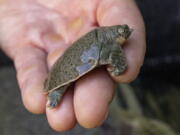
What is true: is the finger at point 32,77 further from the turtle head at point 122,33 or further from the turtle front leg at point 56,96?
the turtle head at point 122,33

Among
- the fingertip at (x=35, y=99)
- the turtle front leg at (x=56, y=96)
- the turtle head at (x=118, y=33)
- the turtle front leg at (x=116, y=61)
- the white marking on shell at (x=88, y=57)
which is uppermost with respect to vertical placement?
the turtle head at (x=118, y=33)

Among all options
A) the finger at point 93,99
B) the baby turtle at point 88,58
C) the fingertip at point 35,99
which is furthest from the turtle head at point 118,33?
the fingertip at point 35,99

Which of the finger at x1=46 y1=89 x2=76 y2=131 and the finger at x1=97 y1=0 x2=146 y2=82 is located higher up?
the finger at x1=97 y1=0 x2=146 y2=82

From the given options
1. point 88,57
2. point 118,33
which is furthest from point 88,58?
point 118,33

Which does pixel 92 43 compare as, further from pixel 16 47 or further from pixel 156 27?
pixel 156 27

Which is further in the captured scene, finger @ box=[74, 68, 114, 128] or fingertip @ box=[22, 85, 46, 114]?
fingertip @ box=[22, 85, 46, 114]

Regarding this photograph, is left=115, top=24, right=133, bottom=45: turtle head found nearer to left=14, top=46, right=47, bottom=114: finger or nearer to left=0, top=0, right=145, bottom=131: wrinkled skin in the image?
left=0, top=0, right=145, bottom=131: wrinkled skin

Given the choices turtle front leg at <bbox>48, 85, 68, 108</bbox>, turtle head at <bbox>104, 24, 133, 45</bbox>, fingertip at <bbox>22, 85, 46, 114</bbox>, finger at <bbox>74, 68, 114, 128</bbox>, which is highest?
turtle head at <bbox>104, 24, 133, 45</bbox>

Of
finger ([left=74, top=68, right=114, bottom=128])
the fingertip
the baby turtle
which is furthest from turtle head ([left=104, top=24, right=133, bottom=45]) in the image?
the fingertip
